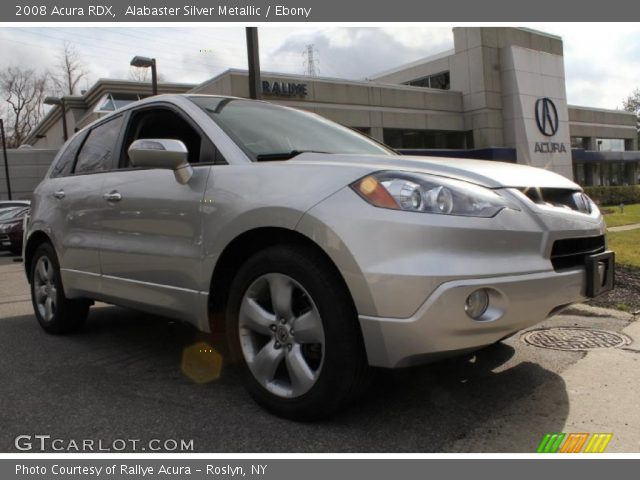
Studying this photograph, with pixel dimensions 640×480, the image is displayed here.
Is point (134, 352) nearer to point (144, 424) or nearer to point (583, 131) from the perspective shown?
point (144, 424)

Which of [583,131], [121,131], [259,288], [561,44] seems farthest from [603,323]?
[583,131]

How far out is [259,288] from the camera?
2.94m

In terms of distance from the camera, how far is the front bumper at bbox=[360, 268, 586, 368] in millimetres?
2398

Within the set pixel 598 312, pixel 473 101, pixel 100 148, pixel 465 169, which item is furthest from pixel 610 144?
pixel 465 169

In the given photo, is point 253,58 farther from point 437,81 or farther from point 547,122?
point 437,81

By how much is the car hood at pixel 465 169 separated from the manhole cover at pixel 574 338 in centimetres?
141

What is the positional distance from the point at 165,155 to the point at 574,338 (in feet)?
10.5

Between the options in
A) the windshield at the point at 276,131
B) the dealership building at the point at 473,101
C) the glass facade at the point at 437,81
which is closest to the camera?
the windshield at the point at 276,131

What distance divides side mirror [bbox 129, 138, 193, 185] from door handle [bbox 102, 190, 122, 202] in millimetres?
593

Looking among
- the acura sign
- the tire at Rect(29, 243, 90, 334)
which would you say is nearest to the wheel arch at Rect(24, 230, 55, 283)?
the tire at Rect(29, 243, 90, 334)

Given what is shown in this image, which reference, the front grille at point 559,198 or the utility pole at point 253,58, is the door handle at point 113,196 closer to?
the front grille at point 559,198

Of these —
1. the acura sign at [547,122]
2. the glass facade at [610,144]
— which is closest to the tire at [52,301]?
the acura sign at [547,122]

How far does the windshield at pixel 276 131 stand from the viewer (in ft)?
10.9

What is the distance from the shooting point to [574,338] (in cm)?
425
